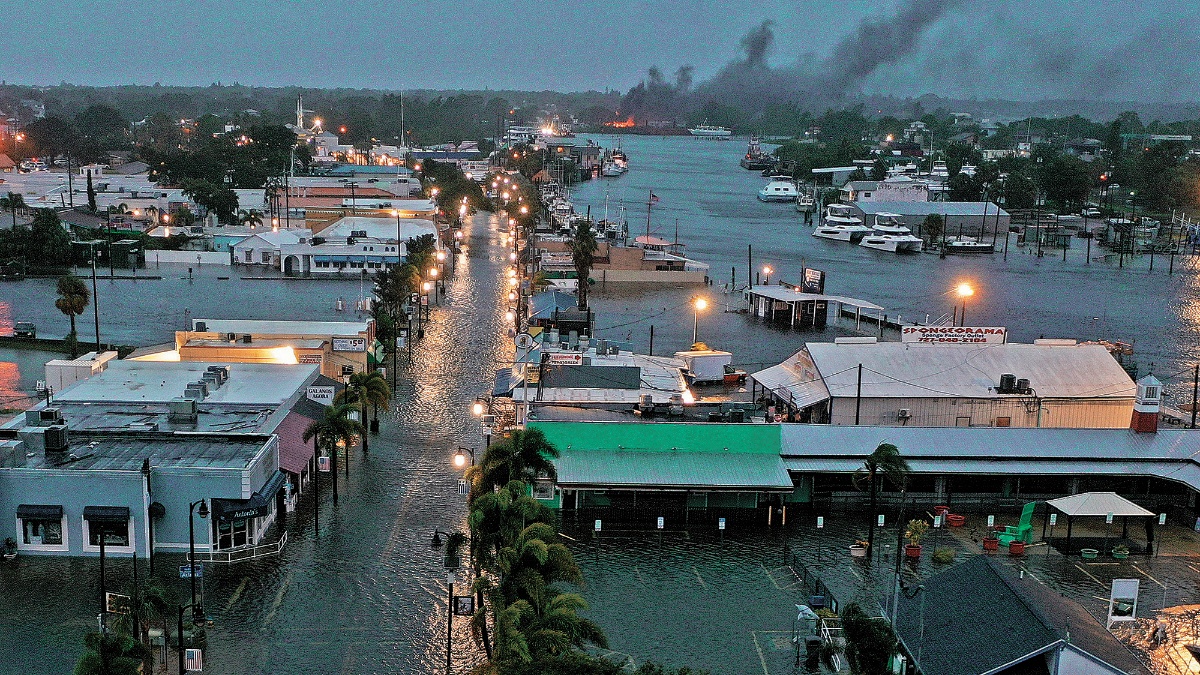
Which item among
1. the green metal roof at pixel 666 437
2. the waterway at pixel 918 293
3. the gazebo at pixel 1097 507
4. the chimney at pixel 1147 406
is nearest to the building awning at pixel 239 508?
the green metal roof at pixel 666 437

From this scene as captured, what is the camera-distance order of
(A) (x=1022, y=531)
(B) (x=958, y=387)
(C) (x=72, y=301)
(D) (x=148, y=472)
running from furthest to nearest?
(C) (x=72, y=301) → (B) (x=958, y=387) → (A) (x=1022, y=531) → (D) (x=148, y=472)

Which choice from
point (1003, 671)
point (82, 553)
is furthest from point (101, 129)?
point (1003, 671)

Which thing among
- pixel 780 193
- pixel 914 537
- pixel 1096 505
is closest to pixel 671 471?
pixel 914 537

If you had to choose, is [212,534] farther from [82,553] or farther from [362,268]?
[362,268]

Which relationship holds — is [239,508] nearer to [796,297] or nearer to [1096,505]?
[1096,505]

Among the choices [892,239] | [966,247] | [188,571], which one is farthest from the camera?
[892,239]

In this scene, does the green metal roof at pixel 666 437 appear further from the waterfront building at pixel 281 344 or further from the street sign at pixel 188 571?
the street sign at pixel 188 571
